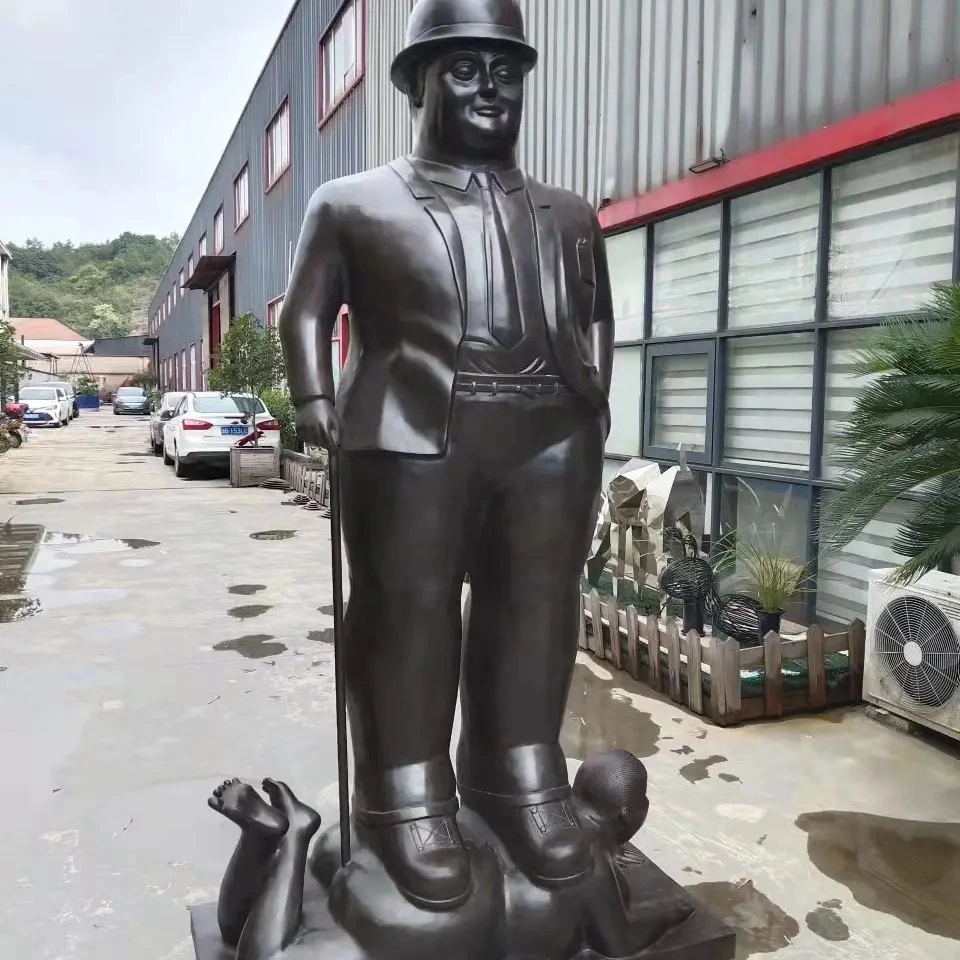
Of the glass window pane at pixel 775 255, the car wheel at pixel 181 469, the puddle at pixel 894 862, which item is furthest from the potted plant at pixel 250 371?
the puddle at pixel 894 862

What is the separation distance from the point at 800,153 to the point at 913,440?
2712 millimetres

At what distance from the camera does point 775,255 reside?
601 cm

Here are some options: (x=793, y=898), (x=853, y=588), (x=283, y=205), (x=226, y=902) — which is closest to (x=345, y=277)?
(x=226, y=902)

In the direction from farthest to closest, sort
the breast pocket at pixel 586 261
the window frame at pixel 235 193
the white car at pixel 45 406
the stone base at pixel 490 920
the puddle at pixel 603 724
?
the white car at pixel 45 406, the window frame at pixel 235 193, the puddle at pixel 603 724, the breast pocket at pixel 586 261, the stone base at pixel 490 920

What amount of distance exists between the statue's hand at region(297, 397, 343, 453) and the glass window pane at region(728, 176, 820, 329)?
4284 mm

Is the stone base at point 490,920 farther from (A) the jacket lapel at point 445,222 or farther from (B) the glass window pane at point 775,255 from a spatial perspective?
(B) the glass window pane at point 775,255

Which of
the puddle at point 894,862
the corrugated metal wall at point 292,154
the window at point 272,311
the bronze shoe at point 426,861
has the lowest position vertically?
the puddle at point 894,862

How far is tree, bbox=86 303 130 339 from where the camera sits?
8188 centimetres

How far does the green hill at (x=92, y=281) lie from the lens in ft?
273

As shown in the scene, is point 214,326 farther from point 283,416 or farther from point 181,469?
point 283,416

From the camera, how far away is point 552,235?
2.32 meters

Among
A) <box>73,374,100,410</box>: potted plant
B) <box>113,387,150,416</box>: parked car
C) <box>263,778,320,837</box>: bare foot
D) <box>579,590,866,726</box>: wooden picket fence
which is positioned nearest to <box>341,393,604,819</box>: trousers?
<box>263,778,320,837</box>: bare foot

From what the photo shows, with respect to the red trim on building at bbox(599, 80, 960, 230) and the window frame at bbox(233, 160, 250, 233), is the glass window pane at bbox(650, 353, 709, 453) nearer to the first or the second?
the red trim on building at bbox(599, 80, 960, 230)

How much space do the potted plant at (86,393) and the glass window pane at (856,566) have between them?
154 ft
